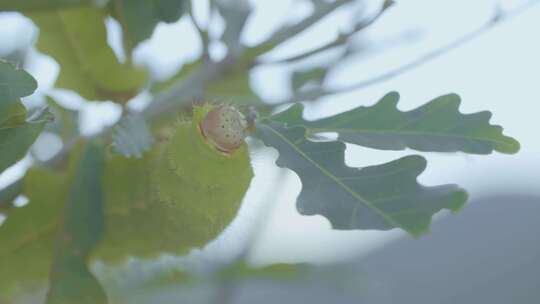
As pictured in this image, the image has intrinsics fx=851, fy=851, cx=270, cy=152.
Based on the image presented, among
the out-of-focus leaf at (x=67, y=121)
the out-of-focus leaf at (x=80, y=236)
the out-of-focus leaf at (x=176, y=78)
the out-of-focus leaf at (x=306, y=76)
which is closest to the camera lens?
the out-of-focus leaf at (x=80, y=236)

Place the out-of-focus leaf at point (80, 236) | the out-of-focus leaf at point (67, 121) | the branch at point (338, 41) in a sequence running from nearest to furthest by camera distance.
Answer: the out-of-focus leaf at point (80, 236)
the branch at point (338, 41)
the out-of-focus leaf at point (67, 121)

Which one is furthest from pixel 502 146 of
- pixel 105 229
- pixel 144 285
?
pixel 144 285

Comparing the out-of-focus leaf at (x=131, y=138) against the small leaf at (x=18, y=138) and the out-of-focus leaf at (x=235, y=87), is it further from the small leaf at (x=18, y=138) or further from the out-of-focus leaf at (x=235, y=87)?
the out-of-focus leaf at (x=235, y=87)

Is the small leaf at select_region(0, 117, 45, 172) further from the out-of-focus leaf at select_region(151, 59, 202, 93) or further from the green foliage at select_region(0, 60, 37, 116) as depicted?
the out-of-focus leaf at select_region(151, 59, 202, 93)

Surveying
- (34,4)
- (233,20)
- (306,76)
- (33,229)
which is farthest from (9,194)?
(306,76)

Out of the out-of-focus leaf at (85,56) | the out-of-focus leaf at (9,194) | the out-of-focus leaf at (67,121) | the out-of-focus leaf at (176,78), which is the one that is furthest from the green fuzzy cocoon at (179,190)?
the out-of-focus leaf at (176,78)

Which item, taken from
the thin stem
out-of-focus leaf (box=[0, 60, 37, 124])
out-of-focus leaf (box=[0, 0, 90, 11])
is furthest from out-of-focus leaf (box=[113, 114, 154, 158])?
the thin stem
